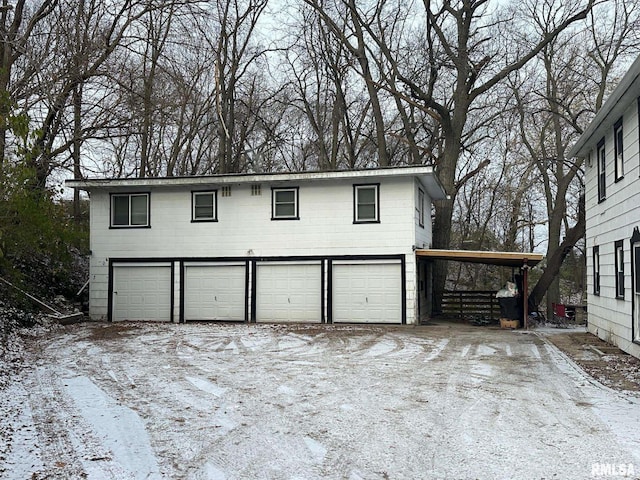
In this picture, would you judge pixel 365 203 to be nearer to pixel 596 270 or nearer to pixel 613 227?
pixel 596 270

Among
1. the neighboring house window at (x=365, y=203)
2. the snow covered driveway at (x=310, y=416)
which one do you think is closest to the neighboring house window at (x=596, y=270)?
the snow covered driveway at (x=310, y=416)

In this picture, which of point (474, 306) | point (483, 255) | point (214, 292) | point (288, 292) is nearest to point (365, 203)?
point (288, 292)

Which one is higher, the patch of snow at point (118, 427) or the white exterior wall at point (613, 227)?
the white exterior wall at point (613, 227)

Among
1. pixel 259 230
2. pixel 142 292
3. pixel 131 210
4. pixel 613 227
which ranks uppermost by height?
→ pixel 131 210

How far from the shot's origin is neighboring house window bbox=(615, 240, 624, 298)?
1147cm

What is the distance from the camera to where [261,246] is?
17344mm

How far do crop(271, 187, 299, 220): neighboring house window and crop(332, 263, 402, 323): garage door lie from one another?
204 centimetres

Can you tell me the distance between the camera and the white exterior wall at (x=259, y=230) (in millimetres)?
16484

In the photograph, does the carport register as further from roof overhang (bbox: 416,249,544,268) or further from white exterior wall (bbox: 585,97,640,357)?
white exterior wall (bbox: 585,97,640,357)

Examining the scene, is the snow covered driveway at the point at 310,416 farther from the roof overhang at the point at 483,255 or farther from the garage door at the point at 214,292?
the garage door at the point at 214,292

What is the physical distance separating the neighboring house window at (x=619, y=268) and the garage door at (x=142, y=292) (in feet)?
40.5

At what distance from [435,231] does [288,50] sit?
11326mm

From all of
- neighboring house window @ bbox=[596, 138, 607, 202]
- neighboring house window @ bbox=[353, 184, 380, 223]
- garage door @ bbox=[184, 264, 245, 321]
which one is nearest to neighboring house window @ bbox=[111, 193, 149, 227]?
garage door @ bbox=[184, 264, 245, 321]

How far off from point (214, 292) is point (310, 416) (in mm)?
11659
